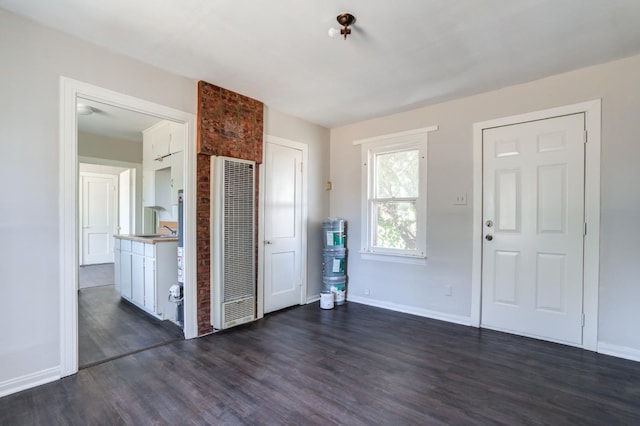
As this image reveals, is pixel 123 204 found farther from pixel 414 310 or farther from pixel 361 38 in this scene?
pixel 361 38

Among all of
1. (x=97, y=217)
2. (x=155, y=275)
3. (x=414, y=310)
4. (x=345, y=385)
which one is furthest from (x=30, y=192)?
(x=97, y=217)

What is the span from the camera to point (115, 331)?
3.29 m

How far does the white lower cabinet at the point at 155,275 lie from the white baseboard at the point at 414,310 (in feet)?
7.85

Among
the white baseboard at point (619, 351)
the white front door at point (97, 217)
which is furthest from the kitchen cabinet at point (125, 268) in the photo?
the white baseboard at point (619, 351)

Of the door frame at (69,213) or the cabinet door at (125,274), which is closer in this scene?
the door frame at (69,213)

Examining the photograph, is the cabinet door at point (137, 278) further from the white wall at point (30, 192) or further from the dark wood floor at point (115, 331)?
the white wall at point (30, 192)

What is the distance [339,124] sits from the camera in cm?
459

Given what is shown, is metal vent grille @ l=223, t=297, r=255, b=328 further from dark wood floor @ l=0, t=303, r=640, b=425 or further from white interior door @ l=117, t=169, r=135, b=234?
white interior door @ l=117, t=169, r=135, b=234

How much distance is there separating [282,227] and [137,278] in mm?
1923

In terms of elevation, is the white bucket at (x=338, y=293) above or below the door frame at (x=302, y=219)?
below

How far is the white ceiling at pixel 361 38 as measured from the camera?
204cm

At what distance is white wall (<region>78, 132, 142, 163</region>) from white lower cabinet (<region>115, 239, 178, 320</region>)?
2291 mm

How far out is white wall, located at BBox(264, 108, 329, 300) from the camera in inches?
173

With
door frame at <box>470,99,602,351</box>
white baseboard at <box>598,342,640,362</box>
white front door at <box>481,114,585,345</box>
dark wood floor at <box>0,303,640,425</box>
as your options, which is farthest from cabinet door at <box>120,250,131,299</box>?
white baseboard at <box>598,342,640,362</box>
